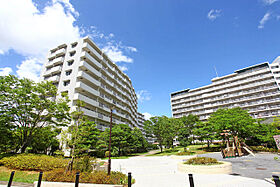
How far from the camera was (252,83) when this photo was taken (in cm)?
5766

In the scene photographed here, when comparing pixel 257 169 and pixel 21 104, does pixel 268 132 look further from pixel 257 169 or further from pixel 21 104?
pixel 21 104

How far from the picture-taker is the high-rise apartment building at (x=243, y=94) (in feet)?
173

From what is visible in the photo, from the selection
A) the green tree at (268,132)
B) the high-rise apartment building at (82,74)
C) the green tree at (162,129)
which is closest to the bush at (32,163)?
the high-rise apartment building at (82,74)

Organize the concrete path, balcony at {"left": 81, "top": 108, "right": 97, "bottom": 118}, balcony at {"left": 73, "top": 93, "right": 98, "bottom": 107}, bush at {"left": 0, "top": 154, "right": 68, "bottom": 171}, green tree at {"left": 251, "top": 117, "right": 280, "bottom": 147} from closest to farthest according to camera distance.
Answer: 1. the concrete path
2. bush at {"left": 0, "top": 154, "right": 68, "bottom": 171}
3. green tree at {"left": 251, "top": 117, "right": 280, "bottom": 147}
4. balcony at {"left": 73, "top": 93, "right": 98, "bottom": 107}
5. balcony at {"left": 81, "top": 108, "right": 97, "bottom": 118}

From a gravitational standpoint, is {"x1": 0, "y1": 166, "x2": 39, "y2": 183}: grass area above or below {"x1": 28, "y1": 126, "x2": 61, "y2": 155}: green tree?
below

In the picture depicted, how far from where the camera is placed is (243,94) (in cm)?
5731

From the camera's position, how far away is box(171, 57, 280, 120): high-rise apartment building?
52.8 metres

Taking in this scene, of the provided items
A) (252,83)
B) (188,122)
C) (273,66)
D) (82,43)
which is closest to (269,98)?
(252,83)

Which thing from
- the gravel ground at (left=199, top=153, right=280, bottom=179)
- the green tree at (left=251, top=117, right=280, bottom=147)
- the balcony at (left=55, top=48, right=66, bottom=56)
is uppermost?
the balcony at (left=55, top=48, right=66, bottom=56)

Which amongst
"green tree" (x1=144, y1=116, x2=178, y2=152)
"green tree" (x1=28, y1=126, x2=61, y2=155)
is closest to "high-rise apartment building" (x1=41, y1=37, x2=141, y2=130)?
"green tree" (x1=28, y1=126, x2=61, y2=155)

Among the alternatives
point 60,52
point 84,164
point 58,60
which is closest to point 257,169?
point 84,164

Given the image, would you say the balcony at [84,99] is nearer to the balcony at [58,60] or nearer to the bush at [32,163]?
the balcony at [58,60]

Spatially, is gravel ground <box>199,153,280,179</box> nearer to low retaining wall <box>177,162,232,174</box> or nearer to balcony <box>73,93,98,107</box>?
low retaining wall <box>177,162,232,174</box>

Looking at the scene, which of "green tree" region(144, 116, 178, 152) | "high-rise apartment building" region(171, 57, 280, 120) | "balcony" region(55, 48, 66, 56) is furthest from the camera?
"high-rise apartment building" region(171, 57, 280, 120)
